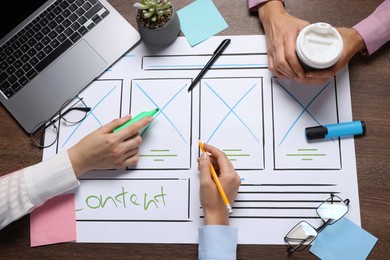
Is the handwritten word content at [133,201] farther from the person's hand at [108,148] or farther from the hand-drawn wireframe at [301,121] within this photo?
the hand-drawn wireframe at [301,121]

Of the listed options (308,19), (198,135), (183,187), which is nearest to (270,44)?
(308,19)

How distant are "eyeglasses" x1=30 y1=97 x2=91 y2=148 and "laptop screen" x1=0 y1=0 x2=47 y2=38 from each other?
22cm

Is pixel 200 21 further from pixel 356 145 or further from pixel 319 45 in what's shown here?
pixel 356 145

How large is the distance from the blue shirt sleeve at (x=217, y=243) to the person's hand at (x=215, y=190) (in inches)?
0.6

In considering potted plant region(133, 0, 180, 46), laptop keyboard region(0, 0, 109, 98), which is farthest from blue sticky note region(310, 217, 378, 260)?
laptop keyboard region(0, 0, 109, 98)

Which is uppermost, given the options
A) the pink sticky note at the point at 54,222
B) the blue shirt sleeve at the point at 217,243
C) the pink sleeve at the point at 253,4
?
the pink sleeve at the point at 253,4

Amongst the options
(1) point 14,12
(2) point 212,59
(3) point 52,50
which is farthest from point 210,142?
(1) point 14,12

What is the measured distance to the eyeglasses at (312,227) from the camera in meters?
0.83

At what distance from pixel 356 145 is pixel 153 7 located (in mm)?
509

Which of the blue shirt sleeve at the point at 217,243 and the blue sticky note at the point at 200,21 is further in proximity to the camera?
the blue sticky note at the point at 200,21

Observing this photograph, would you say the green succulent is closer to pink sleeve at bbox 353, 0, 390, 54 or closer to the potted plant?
the potted plant

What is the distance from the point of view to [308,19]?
0.94 meters

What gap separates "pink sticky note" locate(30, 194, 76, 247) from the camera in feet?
2.86

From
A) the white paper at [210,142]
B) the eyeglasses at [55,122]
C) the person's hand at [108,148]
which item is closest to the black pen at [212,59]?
the white paper at [210,142]
